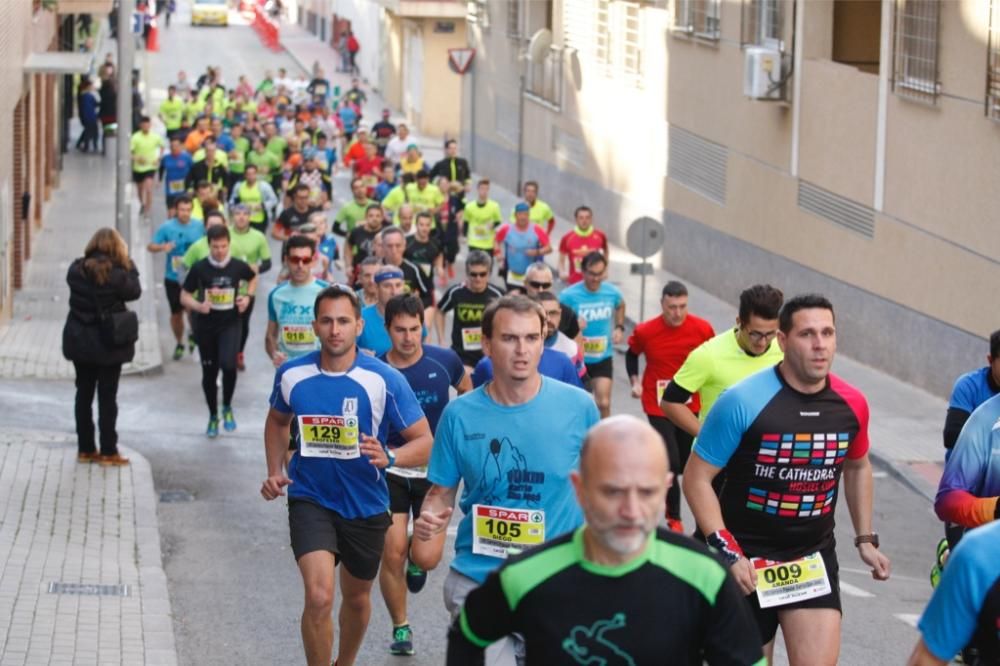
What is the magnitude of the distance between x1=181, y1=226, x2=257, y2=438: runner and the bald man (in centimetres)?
1160

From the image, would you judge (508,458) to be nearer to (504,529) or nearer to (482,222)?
(504,529)

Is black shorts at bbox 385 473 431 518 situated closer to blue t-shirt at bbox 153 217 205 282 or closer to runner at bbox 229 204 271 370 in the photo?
runner at bbox 229 204 271 370

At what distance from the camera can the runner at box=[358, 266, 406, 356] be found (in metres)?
12.0

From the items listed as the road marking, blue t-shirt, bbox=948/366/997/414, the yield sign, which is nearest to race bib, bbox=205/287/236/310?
the road marking

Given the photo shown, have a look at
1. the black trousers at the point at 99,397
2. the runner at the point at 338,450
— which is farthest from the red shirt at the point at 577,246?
the runner at the point at 338,450

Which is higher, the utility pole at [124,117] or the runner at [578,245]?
the utility pole at [124,117]

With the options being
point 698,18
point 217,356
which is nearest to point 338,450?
point 217,356

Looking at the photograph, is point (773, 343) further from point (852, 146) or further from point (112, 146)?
point (112, 146)

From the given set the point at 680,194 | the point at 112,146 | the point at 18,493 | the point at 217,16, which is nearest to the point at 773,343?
the point at 18,493

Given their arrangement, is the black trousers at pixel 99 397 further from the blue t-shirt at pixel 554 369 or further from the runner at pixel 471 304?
the blue t-shirt at pixel 554 369

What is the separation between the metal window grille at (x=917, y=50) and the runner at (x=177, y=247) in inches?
298

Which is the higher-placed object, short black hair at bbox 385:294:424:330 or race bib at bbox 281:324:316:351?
short black hair at bbox 385:294:424:330

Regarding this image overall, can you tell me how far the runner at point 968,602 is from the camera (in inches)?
190

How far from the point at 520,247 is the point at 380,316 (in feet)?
35.0
